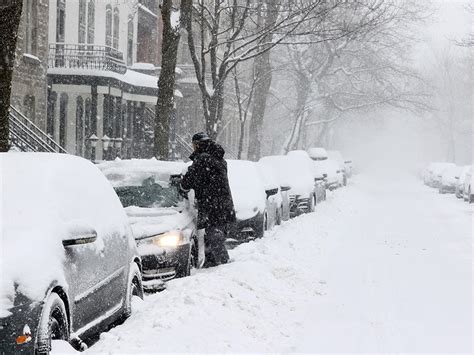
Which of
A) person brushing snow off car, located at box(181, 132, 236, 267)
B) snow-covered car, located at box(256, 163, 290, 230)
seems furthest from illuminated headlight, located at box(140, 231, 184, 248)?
snow-covered car, located at box(256, 163, 290, 230)

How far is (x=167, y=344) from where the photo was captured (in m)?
6.45

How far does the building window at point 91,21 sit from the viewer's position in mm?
33062

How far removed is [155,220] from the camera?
1008 centimetres

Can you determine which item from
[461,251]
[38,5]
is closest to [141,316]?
[461,251]

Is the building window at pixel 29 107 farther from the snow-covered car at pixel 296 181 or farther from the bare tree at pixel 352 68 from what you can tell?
the bare tree at pixel 352 68

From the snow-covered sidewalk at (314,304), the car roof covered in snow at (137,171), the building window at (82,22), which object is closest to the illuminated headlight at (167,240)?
the snow-covered sidewalk at (314,304)

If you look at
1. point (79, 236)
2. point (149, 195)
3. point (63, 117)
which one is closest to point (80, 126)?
point (63, 117)

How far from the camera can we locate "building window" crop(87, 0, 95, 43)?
33062 mm

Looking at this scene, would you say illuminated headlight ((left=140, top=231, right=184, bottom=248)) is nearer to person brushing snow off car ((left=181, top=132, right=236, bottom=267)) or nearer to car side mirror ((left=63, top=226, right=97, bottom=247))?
person brushing snow off car ((left=181, top=132, right=236, bottom=267))

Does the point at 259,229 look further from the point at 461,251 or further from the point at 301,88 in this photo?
the point at 301,88

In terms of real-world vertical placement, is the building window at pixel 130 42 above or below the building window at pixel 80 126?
above

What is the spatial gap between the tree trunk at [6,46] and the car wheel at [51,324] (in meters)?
5.33

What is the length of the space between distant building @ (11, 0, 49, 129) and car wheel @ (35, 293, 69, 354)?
849 inches

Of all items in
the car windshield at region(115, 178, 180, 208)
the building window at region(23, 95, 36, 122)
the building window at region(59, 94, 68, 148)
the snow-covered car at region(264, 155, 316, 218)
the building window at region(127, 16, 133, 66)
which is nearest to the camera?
the car windshield at region(115, 178, 180, 208)
